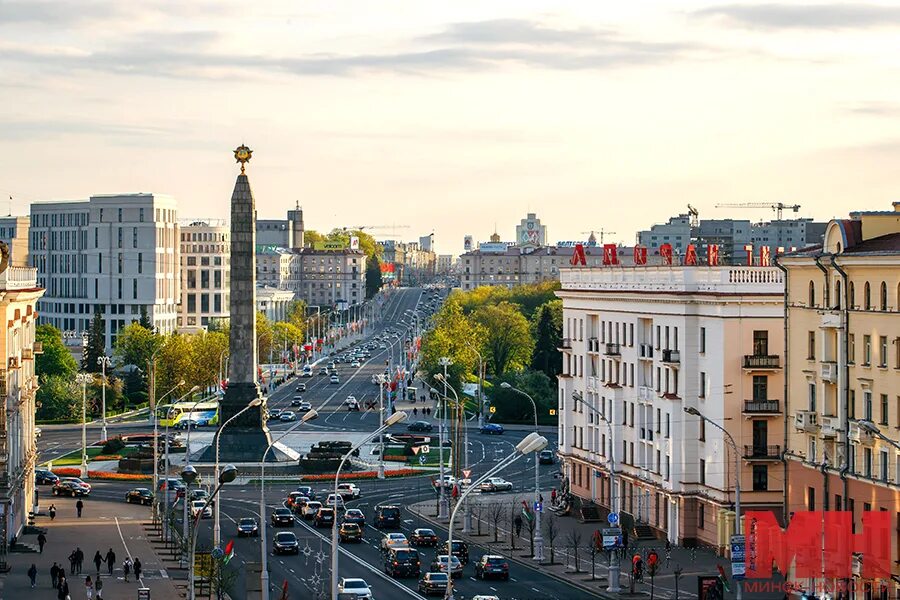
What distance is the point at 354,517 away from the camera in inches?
3693

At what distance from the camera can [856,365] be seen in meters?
72.0

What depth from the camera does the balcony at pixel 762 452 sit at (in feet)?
273

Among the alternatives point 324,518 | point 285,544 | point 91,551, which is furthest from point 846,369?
point 91,551

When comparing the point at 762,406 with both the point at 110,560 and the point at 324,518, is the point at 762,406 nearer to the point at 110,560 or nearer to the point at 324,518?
the point at 324,518

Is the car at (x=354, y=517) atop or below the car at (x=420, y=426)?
atop

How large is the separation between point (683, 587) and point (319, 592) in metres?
14.1

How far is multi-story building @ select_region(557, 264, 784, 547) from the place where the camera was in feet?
275

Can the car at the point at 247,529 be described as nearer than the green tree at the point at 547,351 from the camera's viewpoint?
Yes

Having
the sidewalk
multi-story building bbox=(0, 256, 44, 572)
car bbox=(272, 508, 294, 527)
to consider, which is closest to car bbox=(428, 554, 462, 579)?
the sidewalk

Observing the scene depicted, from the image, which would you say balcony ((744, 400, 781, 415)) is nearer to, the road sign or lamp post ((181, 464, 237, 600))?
the road sign

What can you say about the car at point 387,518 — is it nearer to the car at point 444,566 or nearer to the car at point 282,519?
the car at point 282,519

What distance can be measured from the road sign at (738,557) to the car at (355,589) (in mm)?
12885

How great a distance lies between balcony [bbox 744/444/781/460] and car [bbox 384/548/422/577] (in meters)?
15.2

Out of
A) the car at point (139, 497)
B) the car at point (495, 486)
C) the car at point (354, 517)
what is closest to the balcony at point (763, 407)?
the car at point (354, 517)
